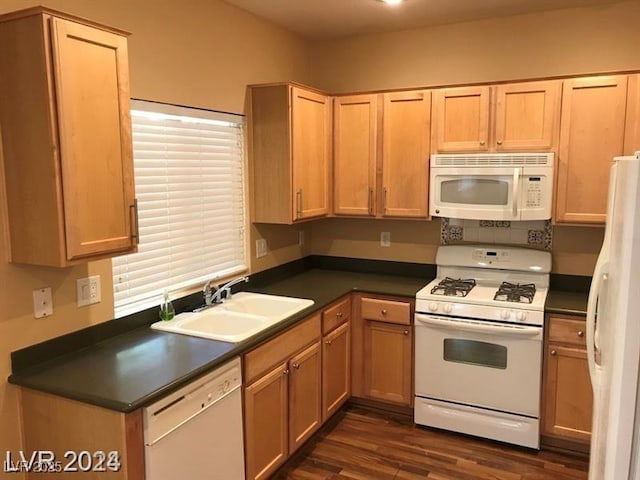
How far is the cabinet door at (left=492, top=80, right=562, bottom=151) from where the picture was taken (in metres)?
3.16

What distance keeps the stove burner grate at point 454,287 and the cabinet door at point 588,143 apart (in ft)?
2.33

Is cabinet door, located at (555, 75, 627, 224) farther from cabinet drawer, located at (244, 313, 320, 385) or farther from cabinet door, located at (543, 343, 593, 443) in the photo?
cabinet drawer, located at (244, 313, 320, 385)

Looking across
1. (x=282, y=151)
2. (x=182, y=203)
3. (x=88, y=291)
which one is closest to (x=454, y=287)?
(x=282, y=151)

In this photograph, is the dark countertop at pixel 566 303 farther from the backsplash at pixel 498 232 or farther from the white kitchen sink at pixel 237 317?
the white kitchen sink at pixel 237 317

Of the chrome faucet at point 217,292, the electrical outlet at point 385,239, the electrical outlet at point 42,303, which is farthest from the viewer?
the electrical outlet at point 385,239

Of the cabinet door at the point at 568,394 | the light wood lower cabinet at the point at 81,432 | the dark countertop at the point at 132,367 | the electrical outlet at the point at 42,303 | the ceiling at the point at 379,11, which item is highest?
the ceiling at the point at 379,11

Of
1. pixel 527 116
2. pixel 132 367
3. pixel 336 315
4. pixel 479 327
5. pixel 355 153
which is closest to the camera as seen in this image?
pixel 132 367

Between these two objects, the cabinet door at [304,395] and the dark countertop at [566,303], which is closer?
the cabinet door at [304,395]

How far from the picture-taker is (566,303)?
3.13m

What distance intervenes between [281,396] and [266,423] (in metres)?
0.17

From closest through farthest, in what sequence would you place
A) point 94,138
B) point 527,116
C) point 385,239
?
point 94,138
point 527,116
point 385,239

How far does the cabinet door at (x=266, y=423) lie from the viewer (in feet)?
8.20

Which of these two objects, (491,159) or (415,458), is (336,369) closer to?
(415,458)

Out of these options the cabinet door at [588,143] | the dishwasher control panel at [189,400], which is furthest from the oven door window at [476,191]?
the dishwasher control panel at [189,400]
